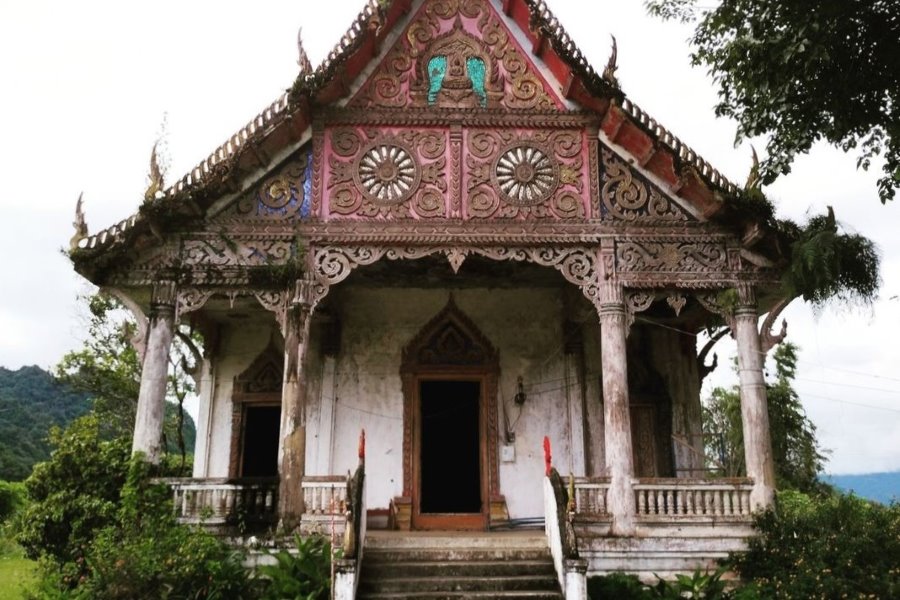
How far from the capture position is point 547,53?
11242mm

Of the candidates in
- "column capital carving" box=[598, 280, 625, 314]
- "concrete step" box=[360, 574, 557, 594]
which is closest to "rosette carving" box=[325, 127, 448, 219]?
"column capital carving" box=[598, 280, 625, 314]

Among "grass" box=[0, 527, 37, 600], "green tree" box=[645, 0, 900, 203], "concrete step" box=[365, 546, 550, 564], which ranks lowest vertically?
"grass" box=[0, 527, 37, 600]

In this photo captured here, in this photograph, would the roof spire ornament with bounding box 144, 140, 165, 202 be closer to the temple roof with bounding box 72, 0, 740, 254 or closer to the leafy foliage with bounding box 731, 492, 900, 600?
the temple roof with bounding box 72, 0, 740, 254

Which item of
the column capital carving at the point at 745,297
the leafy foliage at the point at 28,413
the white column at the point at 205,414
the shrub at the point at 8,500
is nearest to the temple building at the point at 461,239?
the column capital carving at the point at 745,297

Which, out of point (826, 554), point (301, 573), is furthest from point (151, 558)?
point (826, 554)

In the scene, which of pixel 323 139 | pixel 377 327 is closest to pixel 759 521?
pixel 377 327

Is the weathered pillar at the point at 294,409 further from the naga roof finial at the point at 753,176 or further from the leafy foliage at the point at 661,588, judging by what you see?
the naga roof finial at the point at 753,176

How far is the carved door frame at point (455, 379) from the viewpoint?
12.4 metres

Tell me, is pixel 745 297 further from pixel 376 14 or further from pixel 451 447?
pixel 376 14

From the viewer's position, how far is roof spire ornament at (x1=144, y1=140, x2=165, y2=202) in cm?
1026

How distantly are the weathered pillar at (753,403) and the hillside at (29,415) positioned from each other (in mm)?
26786

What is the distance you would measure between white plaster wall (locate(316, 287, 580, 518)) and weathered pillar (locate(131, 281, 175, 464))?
127 inches

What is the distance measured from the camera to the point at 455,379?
43.3ft

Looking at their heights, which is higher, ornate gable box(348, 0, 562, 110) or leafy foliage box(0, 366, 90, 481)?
ornate gable box(348, 0, 562, 110)
